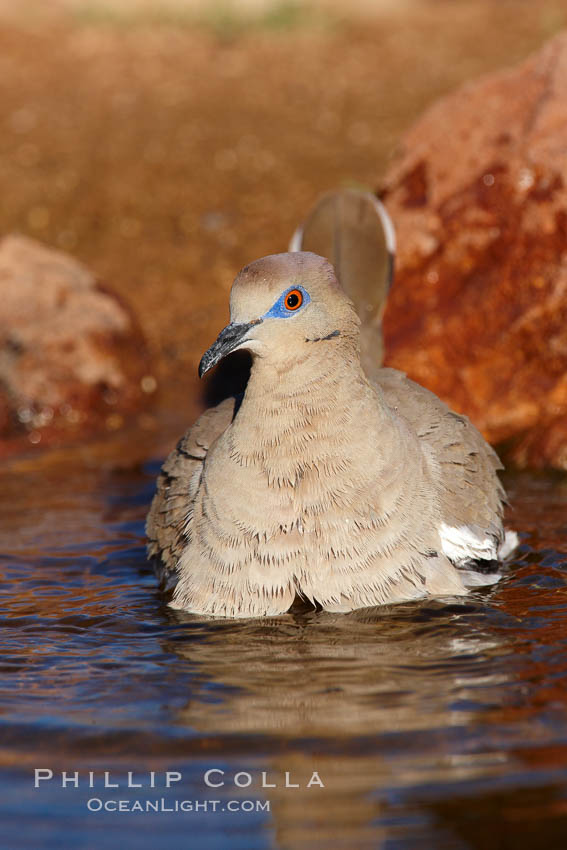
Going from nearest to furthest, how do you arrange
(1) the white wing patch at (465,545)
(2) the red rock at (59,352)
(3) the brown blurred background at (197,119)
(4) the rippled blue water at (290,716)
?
(4) the rippled blue water at (290,716)
(1) the white wing patch at (465,545)
(2) the red rock at (59,352)
(3) the brown blurred background at (197,119)

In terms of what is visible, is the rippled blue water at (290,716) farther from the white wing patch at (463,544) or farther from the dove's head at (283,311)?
the dove's head at (283,311)

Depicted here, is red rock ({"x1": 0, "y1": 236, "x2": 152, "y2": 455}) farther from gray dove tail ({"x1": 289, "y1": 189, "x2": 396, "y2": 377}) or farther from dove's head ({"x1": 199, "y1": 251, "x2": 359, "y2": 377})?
dove's head ({"x1": 199, "y1": 251, "x2": 359, "y2": 377})

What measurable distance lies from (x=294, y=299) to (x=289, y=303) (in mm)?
27

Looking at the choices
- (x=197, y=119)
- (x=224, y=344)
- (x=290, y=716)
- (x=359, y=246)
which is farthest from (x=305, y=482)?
(x=197, y=119)

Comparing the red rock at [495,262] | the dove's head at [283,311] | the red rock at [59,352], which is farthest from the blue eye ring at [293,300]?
the red rock at [59,352]

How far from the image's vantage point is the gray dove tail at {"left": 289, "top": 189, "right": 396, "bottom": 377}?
6266 mm

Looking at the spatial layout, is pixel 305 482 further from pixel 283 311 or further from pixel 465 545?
pixel 465 545

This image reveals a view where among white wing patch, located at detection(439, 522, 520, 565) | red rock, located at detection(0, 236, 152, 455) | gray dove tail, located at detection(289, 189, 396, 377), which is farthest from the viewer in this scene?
red rock, located at detection(0, 236, 152, 455)

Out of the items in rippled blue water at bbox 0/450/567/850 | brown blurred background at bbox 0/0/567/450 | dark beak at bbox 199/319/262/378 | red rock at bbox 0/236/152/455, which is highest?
brown blurred background at bbox 0/0/567/450

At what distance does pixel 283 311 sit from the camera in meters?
4.46

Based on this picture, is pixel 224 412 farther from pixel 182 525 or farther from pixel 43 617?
pixel 43 617

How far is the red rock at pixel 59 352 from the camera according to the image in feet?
26.1

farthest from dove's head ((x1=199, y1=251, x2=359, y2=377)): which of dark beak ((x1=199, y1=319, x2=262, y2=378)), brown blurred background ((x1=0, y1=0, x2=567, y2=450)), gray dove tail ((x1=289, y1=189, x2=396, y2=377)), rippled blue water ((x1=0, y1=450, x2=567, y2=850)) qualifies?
brown blurred background ((x1=0, y1=0, x2=567, y2=450))

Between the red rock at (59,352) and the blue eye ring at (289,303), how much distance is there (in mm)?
3718
